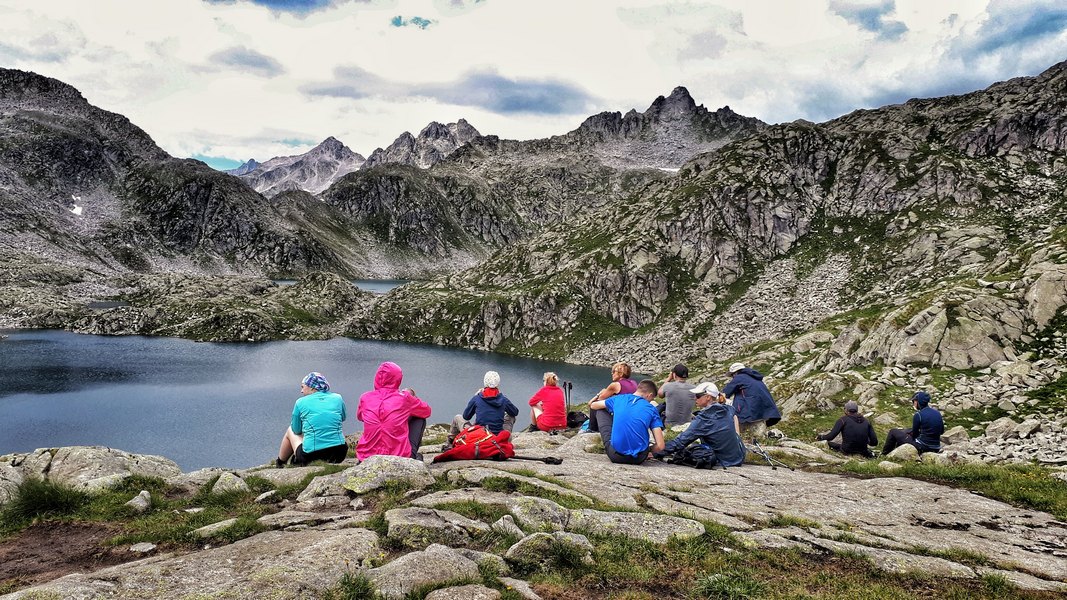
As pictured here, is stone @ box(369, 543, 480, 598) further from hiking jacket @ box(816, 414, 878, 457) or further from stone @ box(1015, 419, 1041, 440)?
stone @ box(1015, 419, 1041, 440)

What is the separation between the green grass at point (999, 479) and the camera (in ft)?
49.7

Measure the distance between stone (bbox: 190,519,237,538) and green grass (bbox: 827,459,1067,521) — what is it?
65.7 ft

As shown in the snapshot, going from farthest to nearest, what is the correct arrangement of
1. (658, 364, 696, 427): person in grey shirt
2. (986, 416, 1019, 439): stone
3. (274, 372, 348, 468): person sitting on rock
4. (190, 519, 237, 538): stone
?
(986, 416, 1019, 439): stone → (658, 364, 696, 427): person in grey shirt → (274, 372, 348, 468): person sitting on rock → (190, 519, 237, 538): stone

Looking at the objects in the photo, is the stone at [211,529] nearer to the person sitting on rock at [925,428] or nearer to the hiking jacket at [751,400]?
the hiking jacket at [751,400]

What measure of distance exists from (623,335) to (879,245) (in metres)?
56.9

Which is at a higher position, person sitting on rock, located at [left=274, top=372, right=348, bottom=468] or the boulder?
person sitting on rock, located at [left=274, top=372, right=348, bottom=468]

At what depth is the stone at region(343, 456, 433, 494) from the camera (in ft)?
44.3

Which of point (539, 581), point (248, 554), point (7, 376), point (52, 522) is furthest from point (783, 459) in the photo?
point (7, 376)

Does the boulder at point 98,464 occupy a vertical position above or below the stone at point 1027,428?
below

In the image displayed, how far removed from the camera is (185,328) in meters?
152

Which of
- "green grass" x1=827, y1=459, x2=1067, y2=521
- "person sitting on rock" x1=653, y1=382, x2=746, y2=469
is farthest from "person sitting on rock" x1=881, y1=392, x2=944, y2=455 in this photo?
"person sitting on rock" x1=653, y1=382, x2=746, y2=469

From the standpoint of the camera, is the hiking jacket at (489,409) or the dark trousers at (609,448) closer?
the dark trousers at (609,448)

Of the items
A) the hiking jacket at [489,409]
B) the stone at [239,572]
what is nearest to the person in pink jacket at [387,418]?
the hiking jacket at [489,409]

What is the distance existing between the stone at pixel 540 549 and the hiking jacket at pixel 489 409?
381 inches
